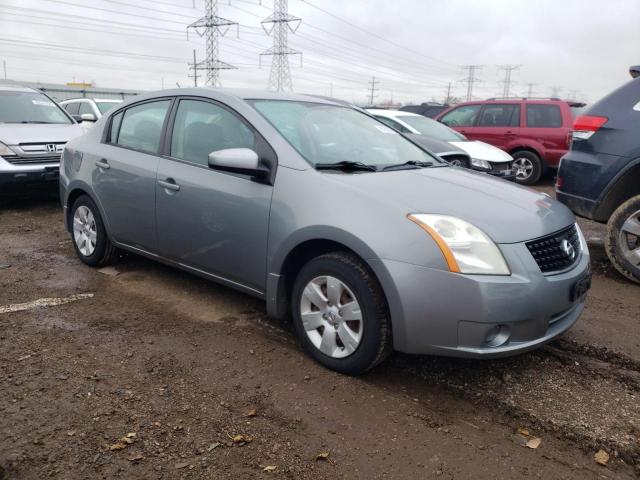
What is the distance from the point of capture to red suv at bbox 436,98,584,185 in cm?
1050

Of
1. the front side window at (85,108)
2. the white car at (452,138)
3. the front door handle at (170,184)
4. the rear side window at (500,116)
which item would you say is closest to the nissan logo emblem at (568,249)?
the front door handle at (170,184)

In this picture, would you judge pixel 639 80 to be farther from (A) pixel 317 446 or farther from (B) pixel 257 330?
(A) pixel 317 446

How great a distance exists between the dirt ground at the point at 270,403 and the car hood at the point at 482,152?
5090 mm

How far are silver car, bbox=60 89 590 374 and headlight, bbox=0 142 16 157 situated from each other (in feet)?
11.5

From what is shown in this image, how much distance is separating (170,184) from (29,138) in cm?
466

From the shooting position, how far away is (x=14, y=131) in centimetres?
741

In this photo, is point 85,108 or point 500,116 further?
point 85,108

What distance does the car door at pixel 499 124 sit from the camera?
11.0 metres

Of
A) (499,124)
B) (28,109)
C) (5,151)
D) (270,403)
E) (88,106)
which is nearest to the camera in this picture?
(270,403)

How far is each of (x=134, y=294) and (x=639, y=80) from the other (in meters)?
4.83

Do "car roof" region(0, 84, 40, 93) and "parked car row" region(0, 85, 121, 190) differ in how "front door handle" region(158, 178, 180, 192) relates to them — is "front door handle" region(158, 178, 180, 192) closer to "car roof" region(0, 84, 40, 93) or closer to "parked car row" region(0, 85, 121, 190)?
"parked car row" region(0, 85, 121, 190)

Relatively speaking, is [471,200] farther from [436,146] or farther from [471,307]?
[436,146]

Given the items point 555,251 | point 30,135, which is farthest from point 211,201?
point 30,135

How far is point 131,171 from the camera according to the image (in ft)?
13.8
